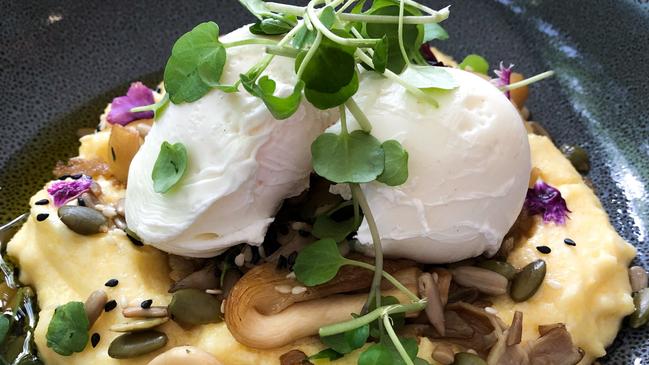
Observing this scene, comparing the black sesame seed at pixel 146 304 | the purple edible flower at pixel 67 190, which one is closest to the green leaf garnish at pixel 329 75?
the black sesame seed at pixel 146 304

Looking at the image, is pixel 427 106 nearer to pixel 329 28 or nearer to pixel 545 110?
pixel 329 28

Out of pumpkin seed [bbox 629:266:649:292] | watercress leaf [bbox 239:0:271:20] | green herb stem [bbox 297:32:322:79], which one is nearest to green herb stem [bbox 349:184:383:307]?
green herb stem [bbox 297:32:322:79]

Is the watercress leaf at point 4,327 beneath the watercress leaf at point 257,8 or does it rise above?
beneath

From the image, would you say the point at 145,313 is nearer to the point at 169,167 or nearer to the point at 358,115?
the point at 169,167

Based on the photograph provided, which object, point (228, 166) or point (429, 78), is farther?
point (429, 78)

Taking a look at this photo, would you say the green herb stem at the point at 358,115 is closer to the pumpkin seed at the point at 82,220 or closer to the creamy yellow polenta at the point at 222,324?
the creamy yellow polenta at the point at 222,324

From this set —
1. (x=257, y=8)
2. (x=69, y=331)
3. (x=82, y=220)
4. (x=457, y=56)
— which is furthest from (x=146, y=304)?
(x=457, y=56)

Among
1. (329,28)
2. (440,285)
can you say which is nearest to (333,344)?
(440,285)
